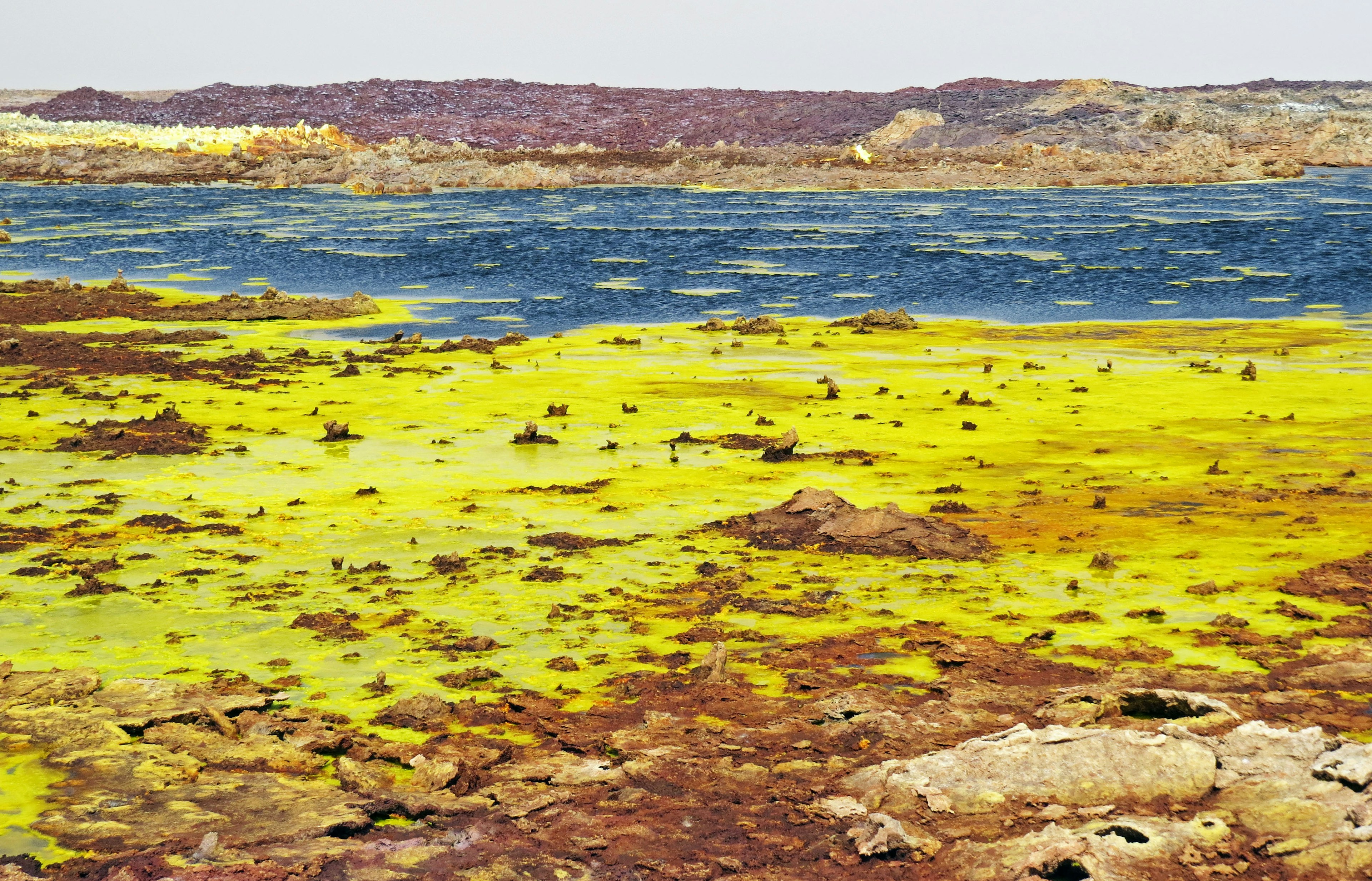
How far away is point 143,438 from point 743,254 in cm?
2890

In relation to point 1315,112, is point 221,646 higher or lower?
lower

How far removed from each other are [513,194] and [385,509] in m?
70.7

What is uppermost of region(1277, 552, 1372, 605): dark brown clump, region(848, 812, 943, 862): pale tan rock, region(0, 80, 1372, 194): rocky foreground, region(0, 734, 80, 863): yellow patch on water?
region(0, 80, 1372, 194): rocky foreground

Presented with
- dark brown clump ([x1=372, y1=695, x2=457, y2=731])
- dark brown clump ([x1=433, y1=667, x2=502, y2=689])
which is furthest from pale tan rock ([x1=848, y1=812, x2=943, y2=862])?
dark brown clump ([x1=433, y1=667, x2=502, y2=689])

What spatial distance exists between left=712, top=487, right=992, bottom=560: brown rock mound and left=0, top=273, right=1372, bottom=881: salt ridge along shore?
4 centimetres

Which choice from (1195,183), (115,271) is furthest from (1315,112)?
(115,271)

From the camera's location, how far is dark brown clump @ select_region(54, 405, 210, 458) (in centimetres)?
1279

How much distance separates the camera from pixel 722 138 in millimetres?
128375

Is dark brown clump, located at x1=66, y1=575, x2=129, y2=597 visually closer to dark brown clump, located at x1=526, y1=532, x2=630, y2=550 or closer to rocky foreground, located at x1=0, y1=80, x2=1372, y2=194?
dark brown clump, located at x1=526, y1=532, x2=630, y2=550

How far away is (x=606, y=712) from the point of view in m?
6.43

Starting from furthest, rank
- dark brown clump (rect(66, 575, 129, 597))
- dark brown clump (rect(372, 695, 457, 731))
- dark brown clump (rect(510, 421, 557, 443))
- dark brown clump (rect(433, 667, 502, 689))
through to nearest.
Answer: dark brown clump (rect(510, 421, 557, 443)) → dark brown clump (rect(66, 575, 129, 597)) → dark brown clump (rect(433, 667, 502, 689)) → dark brown clump (rect(372, 695, 457, 731))

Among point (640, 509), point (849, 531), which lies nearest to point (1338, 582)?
point (849, 531)

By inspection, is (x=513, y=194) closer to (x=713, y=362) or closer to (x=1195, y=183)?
(x=1195, y=183)

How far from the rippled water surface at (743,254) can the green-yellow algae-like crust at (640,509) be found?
8.29 meters
